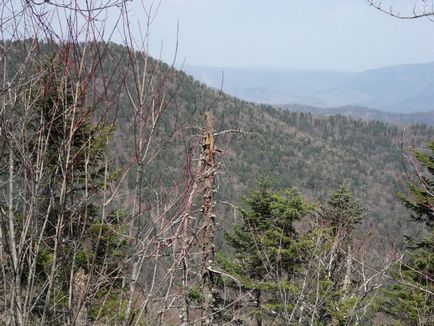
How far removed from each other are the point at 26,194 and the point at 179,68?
4.14ft

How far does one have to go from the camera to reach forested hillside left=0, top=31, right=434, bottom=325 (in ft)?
6.80

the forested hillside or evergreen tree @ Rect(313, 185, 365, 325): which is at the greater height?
the forested hillside

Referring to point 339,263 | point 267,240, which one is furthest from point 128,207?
point 339,263

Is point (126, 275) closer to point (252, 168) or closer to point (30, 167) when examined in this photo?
point (30, 167)

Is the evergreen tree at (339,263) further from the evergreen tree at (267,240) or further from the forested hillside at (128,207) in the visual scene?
the evergreen tree at (267,240)

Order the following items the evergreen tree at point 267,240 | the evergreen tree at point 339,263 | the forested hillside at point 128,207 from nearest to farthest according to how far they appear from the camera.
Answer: the forested hillside at point 128,207 → the evergreen tree at point 339,263 → the evergreen tree at point 267,240

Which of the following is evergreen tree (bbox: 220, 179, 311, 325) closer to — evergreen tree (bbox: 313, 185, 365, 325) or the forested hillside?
the forested hillside

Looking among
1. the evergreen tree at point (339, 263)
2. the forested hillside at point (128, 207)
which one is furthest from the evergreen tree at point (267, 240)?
the evergreen tree at point (339, 263)

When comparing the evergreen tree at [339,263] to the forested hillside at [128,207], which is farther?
the evergreen tree at [339,263]

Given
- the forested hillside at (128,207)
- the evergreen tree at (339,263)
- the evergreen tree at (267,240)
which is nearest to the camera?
the forested hillside at (128,207)

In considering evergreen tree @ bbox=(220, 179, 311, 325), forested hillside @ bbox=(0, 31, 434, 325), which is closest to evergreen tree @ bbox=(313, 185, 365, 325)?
forested hillside @ bbox=(0, 31, 434, 325)

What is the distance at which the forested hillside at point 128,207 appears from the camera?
207cm

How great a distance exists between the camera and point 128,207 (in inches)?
104

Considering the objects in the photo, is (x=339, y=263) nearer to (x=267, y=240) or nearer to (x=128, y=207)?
(x=267, y=240)
